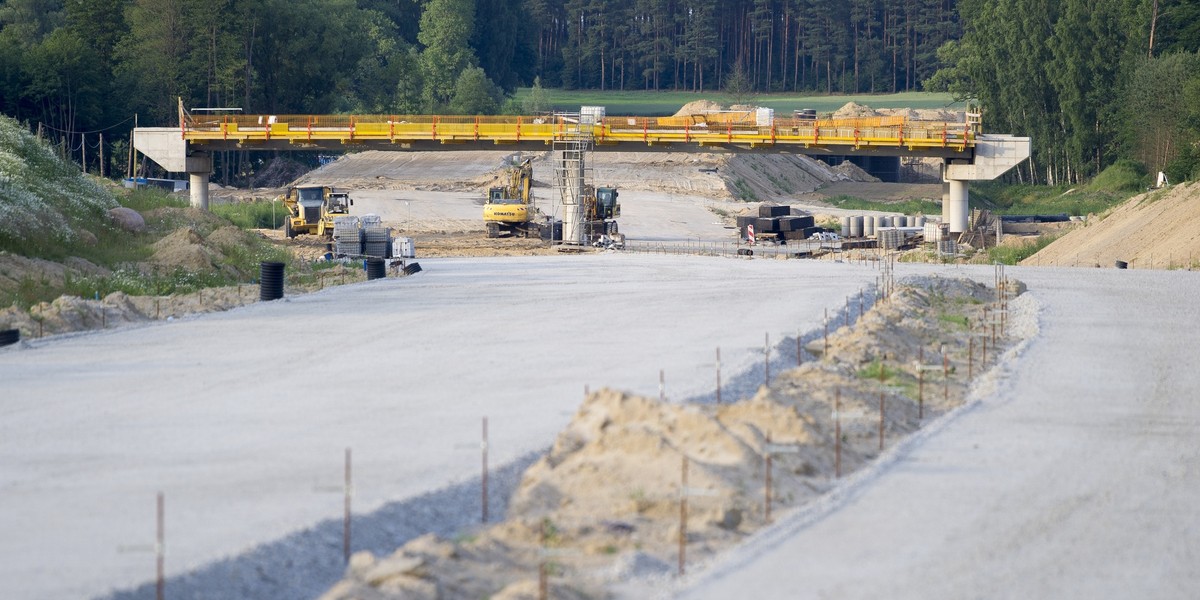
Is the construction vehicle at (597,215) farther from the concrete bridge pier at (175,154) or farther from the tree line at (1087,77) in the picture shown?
the tree line at (1087,77)

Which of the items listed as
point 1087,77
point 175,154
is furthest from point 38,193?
point 1087,77

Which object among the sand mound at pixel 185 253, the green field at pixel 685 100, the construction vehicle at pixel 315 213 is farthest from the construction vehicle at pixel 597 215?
the green field at pixel 685 100

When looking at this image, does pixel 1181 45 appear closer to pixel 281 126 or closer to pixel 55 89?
pixel 281 126

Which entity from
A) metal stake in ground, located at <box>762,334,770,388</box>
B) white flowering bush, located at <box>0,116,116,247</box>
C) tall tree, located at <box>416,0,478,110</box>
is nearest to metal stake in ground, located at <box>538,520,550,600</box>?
metal stake in ground, located at <box>762,334,770,388</box>

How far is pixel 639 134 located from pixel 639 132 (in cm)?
11

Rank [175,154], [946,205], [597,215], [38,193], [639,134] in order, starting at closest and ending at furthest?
[38,193]
[597,215]
[639,134]
[946,205]
[175,154]

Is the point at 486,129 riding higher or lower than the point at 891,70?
lower

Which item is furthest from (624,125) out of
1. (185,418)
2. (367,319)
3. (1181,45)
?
(185,418)

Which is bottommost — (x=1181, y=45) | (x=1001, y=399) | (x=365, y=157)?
(x=1001, y=399)

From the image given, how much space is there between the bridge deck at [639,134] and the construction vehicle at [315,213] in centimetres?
445

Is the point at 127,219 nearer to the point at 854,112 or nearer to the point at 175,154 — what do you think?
the point at 175,154

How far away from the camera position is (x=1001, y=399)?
21703 mm

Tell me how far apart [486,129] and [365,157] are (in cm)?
3582

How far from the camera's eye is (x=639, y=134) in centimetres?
6228
